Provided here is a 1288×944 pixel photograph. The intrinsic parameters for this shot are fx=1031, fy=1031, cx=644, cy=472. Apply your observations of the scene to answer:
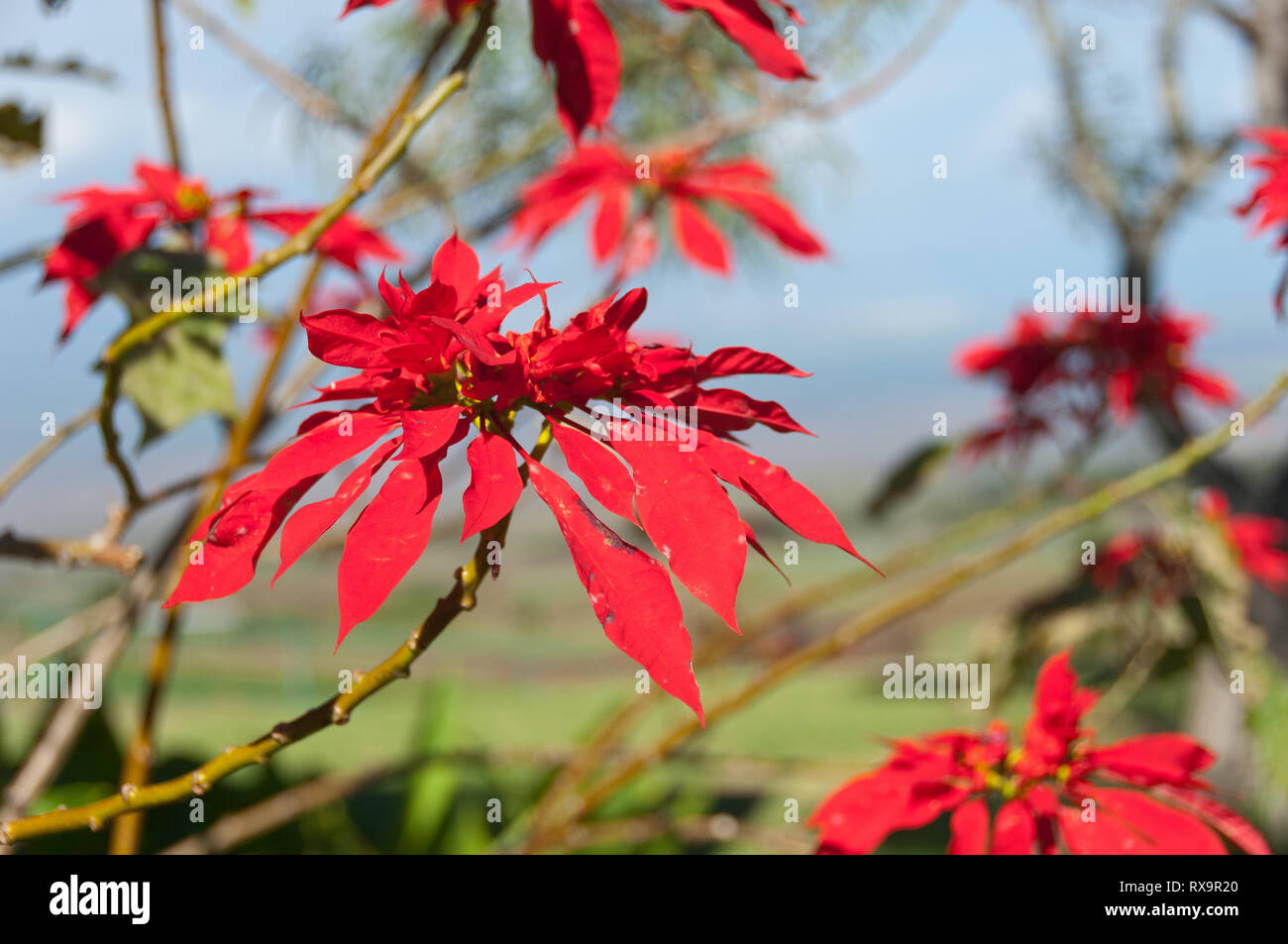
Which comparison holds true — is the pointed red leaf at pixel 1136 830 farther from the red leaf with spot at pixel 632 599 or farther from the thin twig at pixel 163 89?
the thin twig at pixel 163 89

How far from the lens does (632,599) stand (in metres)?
0.22

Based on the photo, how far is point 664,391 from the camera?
273 mm

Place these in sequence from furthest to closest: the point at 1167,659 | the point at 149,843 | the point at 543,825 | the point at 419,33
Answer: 1. the point at 419,33
2. the point at 149,843
3. the point at 1167,659
4. the point at 543,825

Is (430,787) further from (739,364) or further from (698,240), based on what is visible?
(739,364)

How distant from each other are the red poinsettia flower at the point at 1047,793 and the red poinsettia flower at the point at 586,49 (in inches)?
10.1

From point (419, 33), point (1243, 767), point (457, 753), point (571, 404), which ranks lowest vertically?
point (1243, 767)

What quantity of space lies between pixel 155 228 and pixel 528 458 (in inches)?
12.2

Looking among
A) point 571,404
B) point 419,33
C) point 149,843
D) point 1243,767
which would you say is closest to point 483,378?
point 571,404

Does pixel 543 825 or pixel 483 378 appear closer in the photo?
pixel 483 378

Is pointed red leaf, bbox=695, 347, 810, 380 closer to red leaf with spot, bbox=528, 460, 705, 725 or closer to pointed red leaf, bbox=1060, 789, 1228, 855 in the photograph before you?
red leaf with spot, bbox=528, 460, 705, 725

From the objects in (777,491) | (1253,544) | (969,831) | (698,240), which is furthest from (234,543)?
(1253,544)

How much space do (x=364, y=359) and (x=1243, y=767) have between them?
151 cm
